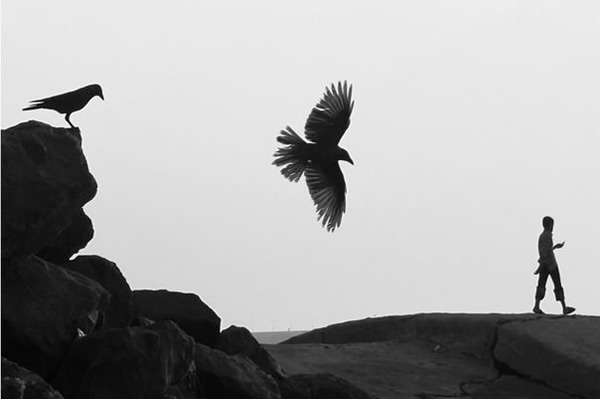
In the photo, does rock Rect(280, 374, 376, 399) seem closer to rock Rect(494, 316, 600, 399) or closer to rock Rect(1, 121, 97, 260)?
rock Rect(1, 121, 97, 260)

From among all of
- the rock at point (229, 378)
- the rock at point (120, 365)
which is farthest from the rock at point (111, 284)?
the rock at point (120, 365)

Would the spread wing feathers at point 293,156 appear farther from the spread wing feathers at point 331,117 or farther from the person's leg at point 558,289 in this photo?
the person's leg at point 558,289

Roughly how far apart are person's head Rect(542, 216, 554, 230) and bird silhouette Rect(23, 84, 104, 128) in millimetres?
6410

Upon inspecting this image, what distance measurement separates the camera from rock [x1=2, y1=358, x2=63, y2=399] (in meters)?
4.35

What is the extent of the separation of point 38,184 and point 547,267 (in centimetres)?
687

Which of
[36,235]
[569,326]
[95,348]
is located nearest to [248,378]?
[95,348]

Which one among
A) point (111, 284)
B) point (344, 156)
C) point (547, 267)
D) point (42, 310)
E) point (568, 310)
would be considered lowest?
point (42, 310)

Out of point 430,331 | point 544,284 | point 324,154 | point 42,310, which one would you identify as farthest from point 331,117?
point 544,284

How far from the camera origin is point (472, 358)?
382 inches

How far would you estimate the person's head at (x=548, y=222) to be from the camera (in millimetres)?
10812

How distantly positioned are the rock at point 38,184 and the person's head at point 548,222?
A: 21.4 ft

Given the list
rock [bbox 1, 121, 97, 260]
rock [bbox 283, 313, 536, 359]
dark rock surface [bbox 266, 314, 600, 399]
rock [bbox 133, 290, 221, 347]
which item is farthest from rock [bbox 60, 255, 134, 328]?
rock [bbox 283, 313, 536, 359]

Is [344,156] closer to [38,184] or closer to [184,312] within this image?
[184,312]

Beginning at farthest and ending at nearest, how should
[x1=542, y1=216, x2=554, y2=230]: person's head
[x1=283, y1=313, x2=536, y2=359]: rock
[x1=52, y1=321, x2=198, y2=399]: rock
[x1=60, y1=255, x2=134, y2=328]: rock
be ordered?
[x1=542, y1=216, x2=554, y2=230]: person's head < [x1=283, y1=313, x2=536, y2=359]: rock < [x1=60, y1=255, x2=134, y2=328]: rock < [x1=52, y1=321, x2=198, y2=399]: rock
